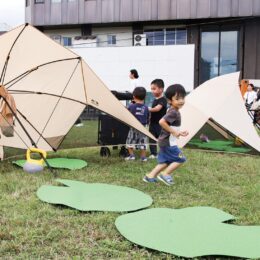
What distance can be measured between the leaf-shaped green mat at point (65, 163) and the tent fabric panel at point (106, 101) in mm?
849

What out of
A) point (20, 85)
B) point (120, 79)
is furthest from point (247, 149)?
point (120, 79)

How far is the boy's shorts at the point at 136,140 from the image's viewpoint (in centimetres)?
657

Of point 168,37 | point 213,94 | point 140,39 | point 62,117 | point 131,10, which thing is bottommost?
point 62,117

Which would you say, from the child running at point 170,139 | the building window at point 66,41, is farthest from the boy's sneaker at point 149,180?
the building window at point 66,41

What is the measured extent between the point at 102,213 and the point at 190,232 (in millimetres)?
838

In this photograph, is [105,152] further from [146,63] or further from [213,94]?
[146,63]

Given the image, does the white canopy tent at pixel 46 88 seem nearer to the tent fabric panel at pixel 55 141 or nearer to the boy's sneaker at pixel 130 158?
the tent fabric panel at pixel 55 141

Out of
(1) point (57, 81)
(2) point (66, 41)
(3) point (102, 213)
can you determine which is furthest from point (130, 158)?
(2) point (66, 41)

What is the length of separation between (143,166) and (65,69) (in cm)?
183

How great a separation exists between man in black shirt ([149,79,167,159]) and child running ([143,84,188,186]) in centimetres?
147

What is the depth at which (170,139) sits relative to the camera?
192 inches

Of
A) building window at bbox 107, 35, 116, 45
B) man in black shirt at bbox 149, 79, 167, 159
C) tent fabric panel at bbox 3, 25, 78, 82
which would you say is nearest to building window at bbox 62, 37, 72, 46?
building window at bbox 107, 35, 116, 45

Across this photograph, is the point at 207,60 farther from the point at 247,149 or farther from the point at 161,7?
the point at 247,149

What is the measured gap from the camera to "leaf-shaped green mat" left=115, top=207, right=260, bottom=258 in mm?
2777
